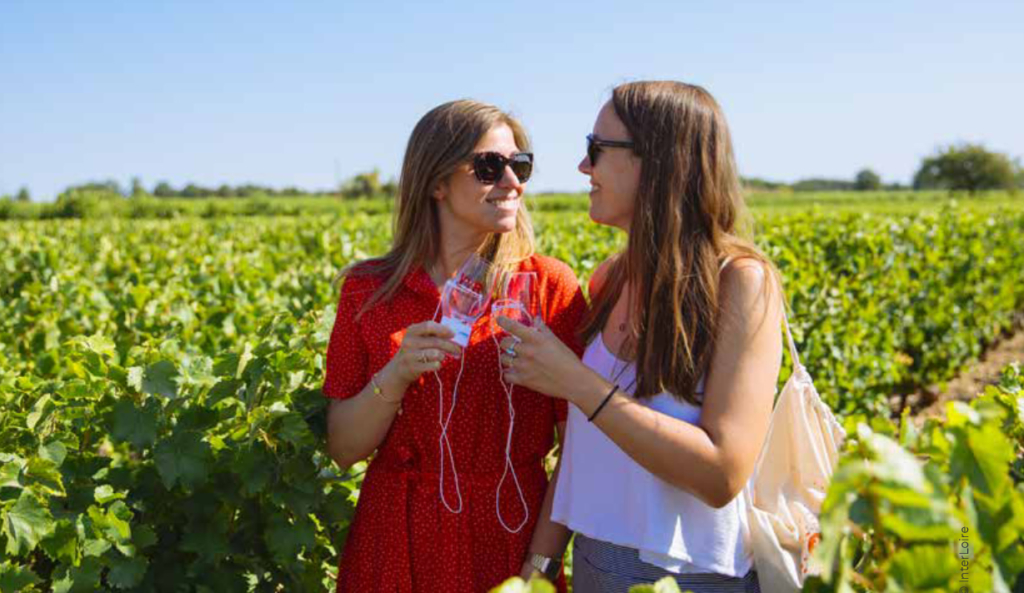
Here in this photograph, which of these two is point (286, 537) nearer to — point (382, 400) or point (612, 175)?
point (382, 400)

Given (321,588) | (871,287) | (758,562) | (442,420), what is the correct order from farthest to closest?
(871,287), (321,588), (442,420), (758,562)

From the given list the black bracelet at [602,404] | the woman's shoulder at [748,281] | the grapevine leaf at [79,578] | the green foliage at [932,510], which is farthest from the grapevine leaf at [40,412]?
the green foliage at [932,510]

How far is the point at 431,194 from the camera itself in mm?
2457

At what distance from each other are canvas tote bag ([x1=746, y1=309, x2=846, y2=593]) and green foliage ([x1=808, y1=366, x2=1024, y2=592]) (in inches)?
27.2

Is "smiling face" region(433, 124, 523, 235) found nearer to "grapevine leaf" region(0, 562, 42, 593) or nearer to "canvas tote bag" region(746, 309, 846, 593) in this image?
"canvas tote bag" region(746, 309, 846, 593)

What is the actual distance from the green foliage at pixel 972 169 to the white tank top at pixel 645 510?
81639 mm

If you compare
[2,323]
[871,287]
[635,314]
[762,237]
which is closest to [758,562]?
[635,314]

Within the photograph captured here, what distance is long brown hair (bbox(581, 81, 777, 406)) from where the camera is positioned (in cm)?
199

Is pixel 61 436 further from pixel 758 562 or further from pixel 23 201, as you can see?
pixel 23 201

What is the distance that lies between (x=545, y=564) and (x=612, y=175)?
0.97 meters

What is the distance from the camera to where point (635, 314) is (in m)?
2.13

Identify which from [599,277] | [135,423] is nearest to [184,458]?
[135,423]

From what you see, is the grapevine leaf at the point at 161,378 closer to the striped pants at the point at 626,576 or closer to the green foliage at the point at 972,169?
the striped pants at the point at 626,576

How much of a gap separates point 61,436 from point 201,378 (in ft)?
1.20
